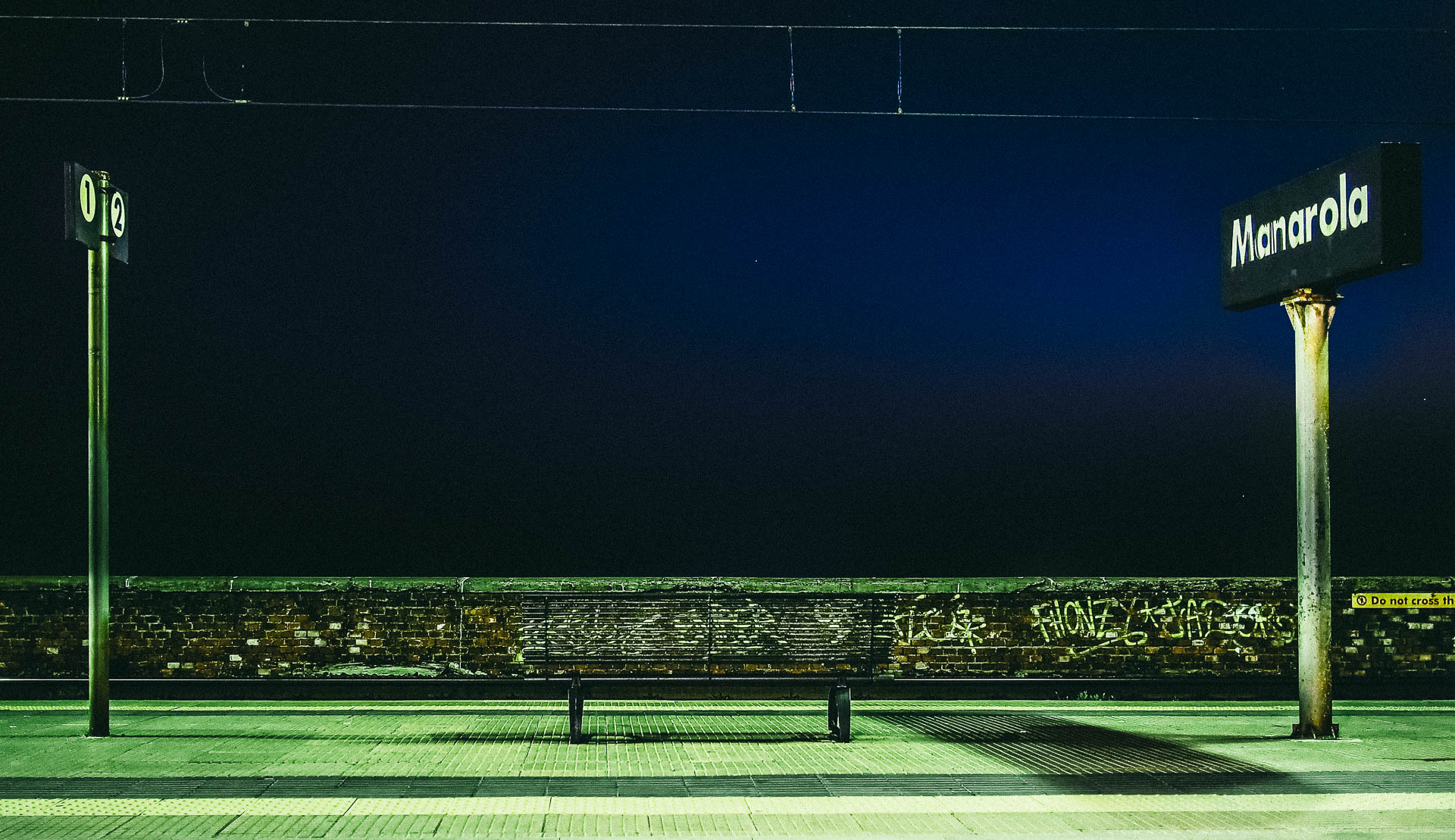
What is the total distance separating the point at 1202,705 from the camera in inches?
403

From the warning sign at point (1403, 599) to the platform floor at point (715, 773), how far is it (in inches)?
37.2

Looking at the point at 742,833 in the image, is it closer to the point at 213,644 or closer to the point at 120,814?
the point at 120,814

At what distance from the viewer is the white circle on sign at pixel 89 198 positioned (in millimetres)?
8328

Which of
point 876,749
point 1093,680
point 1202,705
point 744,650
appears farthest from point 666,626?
point 1202,705

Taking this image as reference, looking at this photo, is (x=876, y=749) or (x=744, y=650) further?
(x=744, y=650)

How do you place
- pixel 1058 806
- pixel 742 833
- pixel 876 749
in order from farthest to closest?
pixel 876 749, pixel 1058 806, pixel 742 833

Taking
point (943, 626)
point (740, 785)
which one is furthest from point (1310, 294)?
point (740, 785)

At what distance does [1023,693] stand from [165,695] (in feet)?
24.6

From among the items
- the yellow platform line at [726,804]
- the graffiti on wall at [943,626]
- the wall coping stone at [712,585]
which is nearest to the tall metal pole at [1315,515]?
the yellow platform line at [726,804]

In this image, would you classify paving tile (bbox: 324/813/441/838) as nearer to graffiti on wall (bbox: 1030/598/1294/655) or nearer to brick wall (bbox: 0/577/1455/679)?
brick wall (bbox: 0/577/1455/679)

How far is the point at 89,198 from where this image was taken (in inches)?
332

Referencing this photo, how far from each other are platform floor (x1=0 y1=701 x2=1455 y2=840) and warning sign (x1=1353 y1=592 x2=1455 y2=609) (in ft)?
3.10

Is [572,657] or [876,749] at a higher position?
[572,657]

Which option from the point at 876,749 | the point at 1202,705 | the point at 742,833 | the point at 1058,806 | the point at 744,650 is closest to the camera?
the point at 742,833
